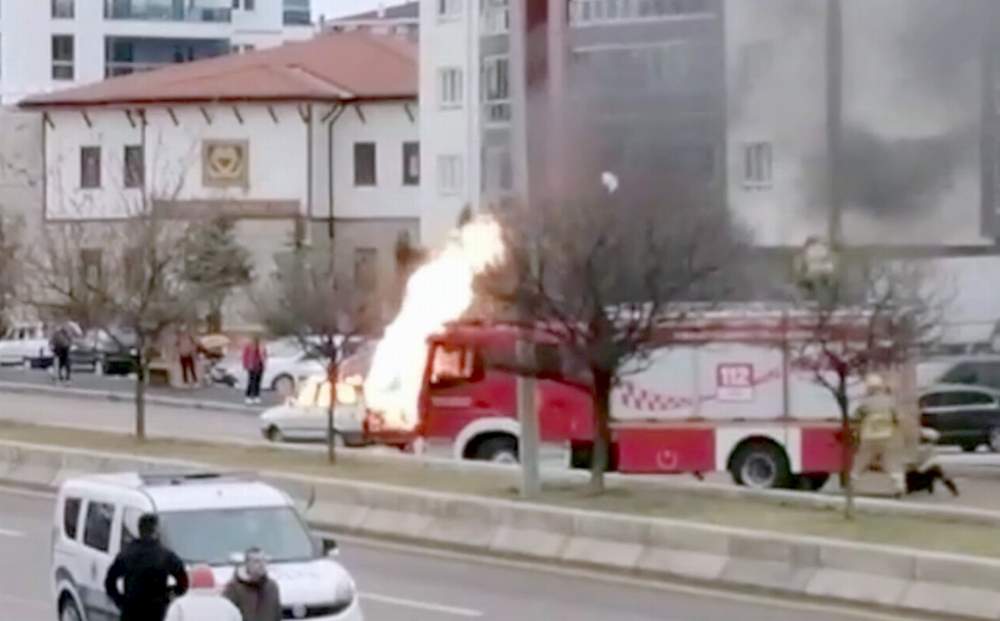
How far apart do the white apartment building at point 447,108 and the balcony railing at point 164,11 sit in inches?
1594

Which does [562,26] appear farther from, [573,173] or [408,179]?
[408,179]

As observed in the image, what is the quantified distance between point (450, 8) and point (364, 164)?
7.83 m

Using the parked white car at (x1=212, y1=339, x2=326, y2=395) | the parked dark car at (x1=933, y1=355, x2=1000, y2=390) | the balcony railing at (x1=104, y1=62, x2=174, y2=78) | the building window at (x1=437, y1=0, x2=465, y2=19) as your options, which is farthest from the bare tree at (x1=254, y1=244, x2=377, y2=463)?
the balcony railing at (x1=104, y1=62, x2=174, y2=78)

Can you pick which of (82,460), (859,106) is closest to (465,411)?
(82,460)

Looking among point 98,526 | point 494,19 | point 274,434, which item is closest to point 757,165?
point 98,526

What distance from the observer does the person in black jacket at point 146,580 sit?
1727 centimetres

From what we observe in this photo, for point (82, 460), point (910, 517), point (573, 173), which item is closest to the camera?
point (910, 517)

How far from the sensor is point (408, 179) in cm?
8325

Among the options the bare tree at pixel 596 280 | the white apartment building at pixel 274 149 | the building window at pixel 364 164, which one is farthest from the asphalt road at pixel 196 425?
the building window at pixel 364 164

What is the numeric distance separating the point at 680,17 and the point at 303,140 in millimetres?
53164

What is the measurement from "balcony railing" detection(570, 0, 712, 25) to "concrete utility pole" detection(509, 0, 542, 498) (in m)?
1.85

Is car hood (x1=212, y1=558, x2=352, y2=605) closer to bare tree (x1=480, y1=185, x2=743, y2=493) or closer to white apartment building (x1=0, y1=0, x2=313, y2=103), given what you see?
bare tree (x1=480, y1=185, x2=743, y2=493)

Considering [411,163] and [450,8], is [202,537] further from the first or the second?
[411,163]

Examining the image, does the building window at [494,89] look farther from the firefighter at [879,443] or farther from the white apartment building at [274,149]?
the firefighter at [879,443]
